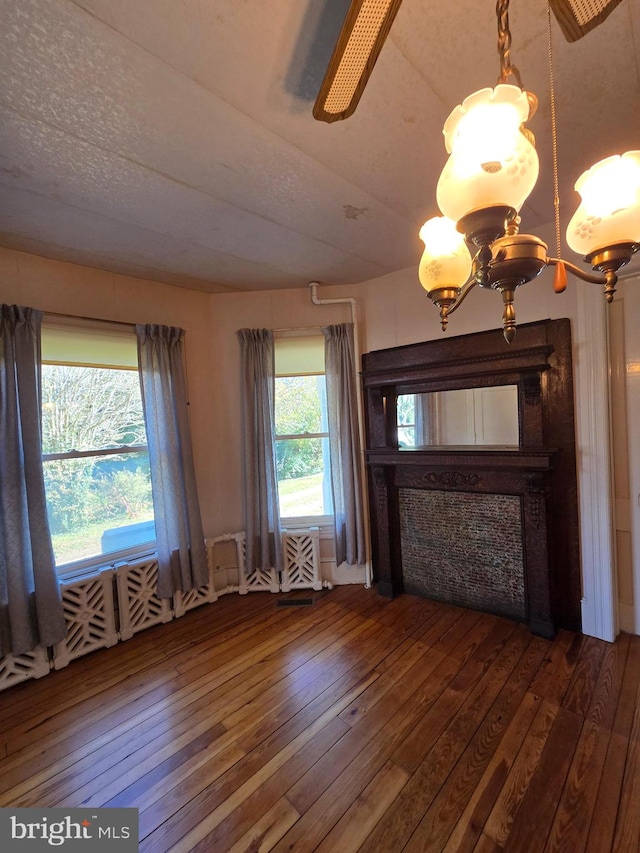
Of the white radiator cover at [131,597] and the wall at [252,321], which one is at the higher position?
the wall at [252,321]

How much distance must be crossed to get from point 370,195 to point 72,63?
1264mm

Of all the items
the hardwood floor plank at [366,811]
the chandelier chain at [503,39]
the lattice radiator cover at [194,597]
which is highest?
the chandelier chain at [503,39]

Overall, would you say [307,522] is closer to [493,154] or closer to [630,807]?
[630,807]

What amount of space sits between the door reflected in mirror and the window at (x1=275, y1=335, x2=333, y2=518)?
71cm

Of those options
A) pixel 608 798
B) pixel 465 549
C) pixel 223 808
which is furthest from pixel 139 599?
pixel 608 798

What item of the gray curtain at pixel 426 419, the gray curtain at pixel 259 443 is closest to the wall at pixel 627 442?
the gray curtain at pixel 426 419

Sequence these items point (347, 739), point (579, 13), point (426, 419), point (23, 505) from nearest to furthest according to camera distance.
→ point (579, 13) < point (347, 739) < point (23, 505) < point (426, 419)

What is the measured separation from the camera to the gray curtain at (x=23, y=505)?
6.53ft

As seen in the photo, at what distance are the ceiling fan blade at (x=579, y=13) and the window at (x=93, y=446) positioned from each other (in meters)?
2.68

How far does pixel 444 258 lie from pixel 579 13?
21.4 inches

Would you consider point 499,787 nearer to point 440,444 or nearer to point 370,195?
point 440,444

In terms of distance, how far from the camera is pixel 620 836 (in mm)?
1183

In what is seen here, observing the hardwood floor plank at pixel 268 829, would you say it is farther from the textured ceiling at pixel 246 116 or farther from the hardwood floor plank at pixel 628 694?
the textured ceiling at pixel 246 116

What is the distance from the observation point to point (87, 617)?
230 cm
